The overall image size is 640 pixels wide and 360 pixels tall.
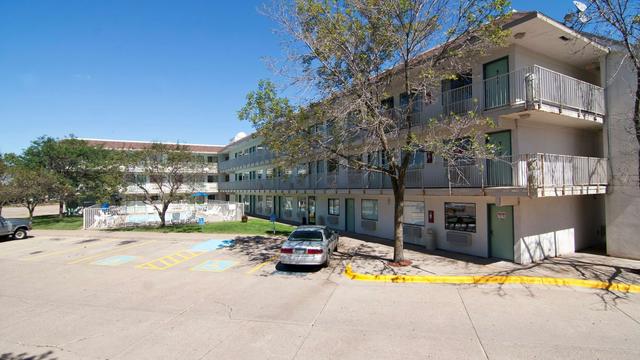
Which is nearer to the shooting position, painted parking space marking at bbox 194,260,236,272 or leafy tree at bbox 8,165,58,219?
painted parking space marking at bbox 194,260,236,272

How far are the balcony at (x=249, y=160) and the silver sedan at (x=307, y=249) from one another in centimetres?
1732

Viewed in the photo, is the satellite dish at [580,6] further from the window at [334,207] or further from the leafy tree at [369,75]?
the window at [334,207]

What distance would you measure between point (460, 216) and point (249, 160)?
2678 centimetres

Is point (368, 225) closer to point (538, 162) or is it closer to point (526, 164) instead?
point (526, 164)

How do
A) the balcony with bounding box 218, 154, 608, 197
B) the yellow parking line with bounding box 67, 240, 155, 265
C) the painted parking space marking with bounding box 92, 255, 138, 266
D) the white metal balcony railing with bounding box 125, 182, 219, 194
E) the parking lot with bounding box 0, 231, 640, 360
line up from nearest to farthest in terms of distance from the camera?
1. the parking lot with bounding box 0, 231, 640, 360
2. the balcony with bounding box 218, 154, 608, 197
3. the painted parking space marking with bounding box 92, 255, 138, 266
4. the yellow parking line with bounding box 67, 240, 155, 265
5. the white metal balcony railing with bounding box 125, 182, 219, 194

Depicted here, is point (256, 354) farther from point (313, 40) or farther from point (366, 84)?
point (313, 40)

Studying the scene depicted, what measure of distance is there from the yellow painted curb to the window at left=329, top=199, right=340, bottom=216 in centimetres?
1177

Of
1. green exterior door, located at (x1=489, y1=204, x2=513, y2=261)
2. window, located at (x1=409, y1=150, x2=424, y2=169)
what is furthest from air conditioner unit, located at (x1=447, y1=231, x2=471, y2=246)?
window, located at (x1=409, y1=150, x2=424, y2=169)

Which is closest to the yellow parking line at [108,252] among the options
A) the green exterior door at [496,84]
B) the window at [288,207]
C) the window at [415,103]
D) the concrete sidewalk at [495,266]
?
the concrete sidewalk at [495,266]

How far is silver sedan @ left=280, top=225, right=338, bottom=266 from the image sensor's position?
12281 mm

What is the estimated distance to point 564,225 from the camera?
14.7 meters

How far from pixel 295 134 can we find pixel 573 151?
1308cm

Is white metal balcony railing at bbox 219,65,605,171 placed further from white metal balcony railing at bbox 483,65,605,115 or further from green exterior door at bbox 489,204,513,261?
green exterior door at bbox 489,204,513,261

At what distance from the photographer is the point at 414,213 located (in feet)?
56.5
